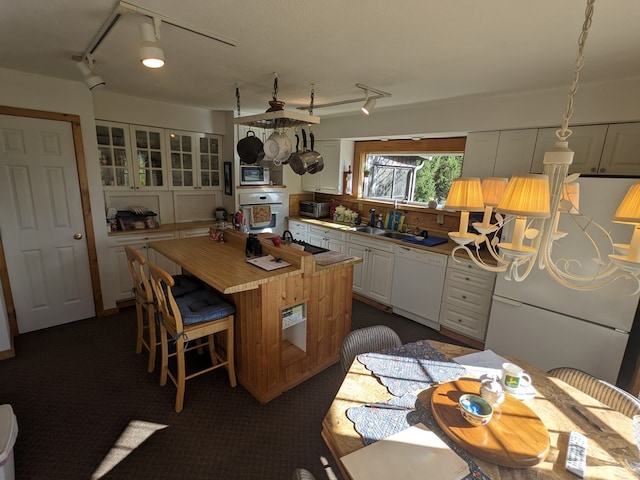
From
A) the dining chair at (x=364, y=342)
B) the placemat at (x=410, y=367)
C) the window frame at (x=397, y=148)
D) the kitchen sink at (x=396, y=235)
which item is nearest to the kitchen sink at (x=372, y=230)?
the kitchen sink at (x=396, y=235)

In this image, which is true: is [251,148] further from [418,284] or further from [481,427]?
[481,427]

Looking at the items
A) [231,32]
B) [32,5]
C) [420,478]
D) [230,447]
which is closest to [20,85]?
[32,5]

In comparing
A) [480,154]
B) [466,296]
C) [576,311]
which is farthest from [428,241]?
[576,311]

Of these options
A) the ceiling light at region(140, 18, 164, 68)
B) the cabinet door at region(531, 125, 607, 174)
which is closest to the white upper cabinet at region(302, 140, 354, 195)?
the cabinet door at region(531, 125, 607, 174)

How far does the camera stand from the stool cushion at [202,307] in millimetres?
2154

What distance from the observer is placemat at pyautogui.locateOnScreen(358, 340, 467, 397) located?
1.50 m

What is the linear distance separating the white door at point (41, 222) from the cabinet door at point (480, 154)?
3.92 m

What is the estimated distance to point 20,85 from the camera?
2730mm

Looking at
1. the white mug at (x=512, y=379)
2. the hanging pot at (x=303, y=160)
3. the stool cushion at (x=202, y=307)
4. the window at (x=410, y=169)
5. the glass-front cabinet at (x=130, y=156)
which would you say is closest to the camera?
the white mug at (x=512, y=379)

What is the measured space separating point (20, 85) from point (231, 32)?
2.35 m

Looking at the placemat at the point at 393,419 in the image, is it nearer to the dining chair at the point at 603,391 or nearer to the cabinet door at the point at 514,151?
the dining chair at the point at 603,391

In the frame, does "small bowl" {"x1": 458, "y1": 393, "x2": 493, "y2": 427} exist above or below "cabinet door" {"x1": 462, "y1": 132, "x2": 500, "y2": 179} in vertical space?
below

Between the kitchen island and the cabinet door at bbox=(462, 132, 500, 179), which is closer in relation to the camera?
the kitchen island

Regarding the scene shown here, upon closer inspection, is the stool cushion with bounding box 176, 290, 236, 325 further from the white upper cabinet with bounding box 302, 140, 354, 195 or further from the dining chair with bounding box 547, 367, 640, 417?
the white upper cabinet with bounding box 302, 140, 354, 195
